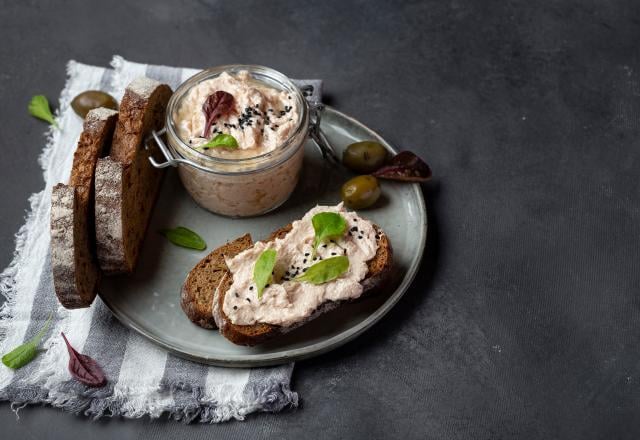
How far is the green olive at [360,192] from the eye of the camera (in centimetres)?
386

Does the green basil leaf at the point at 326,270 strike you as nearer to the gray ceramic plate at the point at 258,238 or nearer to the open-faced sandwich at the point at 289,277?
the open-faced sandwich at the point at 289,277

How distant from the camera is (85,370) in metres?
3.40

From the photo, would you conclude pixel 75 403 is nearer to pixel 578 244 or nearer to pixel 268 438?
pixel 268 438

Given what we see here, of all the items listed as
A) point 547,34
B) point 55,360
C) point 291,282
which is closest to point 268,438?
point 291,282

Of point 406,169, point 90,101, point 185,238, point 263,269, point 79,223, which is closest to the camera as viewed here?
point 263,269

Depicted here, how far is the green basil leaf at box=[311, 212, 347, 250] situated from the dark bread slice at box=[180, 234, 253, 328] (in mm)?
417

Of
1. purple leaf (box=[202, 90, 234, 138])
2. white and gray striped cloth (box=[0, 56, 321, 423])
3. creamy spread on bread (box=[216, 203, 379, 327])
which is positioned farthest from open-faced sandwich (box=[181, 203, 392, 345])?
purple leaf (box=[202, 90, 234, 138])

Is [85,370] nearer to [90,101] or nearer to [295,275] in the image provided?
[295,275]

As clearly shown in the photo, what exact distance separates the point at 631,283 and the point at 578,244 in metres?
0.32

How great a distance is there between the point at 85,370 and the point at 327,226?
1.25 m

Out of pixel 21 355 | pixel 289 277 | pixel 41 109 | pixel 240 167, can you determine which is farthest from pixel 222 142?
pixel 41 109

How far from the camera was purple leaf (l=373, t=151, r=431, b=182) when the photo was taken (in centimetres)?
399

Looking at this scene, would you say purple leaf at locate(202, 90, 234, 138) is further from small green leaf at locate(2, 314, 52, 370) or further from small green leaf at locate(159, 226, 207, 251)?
small green leaf at locate(2, 314, 52, 370)

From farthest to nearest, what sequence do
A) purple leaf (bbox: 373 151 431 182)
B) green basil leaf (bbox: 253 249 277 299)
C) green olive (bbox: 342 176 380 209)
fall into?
purple leaf (bbox: 373 151 431 182) < green olive (bbox: 342 176 380 209) < green basil leaf (bbox: 253 249 277 299)
